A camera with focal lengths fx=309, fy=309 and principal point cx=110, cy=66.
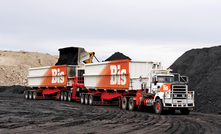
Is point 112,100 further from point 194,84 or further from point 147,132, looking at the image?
point 147,132

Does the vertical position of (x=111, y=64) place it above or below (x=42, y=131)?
above

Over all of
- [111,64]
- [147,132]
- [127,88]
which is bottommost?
[147,132]

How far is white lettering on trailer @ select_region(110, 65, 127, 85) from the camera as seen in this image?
24.9 m

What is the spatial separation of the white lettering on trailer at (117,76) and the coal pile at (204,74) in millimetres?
6869

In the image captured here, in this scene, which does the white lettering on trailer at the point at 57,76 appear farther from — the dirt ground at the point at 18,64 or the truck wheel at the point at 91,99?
the dirt ground at the point at 18,64

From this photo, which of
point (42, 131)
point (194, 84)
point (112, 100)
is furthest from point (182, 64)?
point (42, 131)

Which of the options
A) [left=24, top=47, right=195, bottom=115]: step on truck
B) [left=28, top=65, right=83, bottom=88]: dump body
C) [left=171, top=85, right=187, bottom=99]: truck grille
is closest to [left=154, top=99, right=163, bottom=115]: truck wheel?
[left=24, top=47, right=195, bottom=115]: step on truck

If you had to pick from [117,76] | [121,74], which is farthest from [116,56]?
[121,74]

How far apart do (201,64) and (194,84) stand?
19.9 ft

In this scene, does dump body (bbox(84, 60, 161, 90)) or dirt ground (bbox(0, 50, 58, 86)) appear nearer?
dump body (bbox(84, 60, 161, 90))

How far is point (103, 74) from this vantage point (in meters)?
28.0

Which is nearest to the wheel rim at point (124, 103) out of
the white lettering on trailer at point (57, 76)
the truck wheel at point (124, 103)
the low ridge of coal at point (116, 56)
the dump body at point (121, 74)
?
the truck wheel at point (124, 103)

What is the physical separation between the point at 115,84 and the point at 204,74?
12.6m

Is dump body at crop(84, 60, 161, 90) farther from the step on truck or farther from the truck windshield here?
the truck windshield
